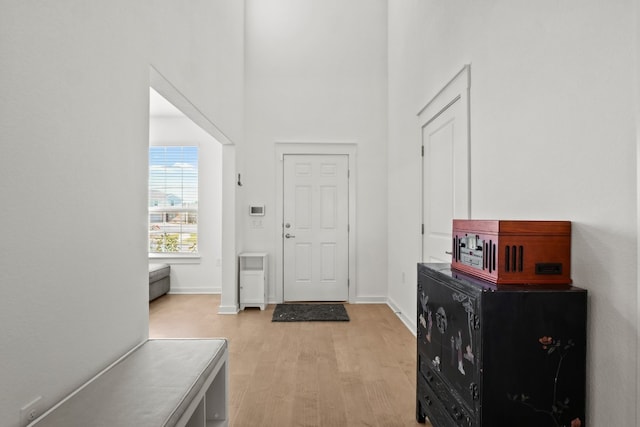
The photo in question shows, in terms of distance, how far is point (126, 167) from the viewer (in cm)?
198

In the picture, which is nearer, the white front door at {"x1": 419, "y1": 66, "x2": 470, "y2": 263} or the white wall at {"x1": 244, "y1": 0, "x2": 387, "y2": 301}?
the white front door at {"x1": 419, "y1": 66, "x2": 470, "y2": 263}

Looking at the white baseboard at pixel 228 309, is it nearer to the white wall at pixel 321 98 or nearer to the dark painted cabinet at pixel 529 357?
the white wall at pixel 321 98

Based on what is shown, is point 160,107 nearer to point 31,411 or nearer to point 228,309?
point 228,309

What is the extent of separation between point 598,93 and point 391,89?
12.9 ft

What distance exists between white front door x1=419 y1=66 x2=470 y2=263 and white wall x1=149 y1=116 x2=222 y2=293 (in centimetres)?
335

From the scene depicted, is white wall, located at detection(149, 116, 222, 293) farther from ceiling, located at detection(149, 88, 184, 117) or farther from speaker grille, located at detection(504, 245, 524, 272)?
speaker grille, located at detection(504, 245, 524, 272)

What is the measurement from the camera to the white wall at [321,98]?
209 inches

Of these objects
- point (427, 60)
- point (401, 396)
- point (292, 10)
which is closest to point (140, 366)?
point (401, 396)

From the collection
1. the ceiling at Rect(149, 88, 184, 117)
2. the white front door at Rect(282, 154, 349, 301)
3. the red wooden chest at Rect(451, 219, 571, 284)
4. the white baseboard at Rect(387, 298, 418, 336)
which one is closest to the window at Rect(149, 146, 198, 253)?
the ceiling at Rect(149, 88, 184, 117)

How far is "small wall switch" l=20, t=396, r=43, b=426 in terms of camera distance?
128 cm

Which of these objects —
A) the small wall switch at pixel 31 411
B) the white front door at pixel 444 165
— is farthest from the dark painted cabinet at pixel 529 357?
the small wall switch at pixel 31 411

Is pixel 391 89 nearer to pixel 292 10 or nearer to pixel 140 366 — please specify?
pixel 292 10

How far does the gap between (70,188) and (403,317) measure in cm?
372

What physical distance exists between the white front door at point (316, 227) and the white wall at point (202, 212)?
119 cm
